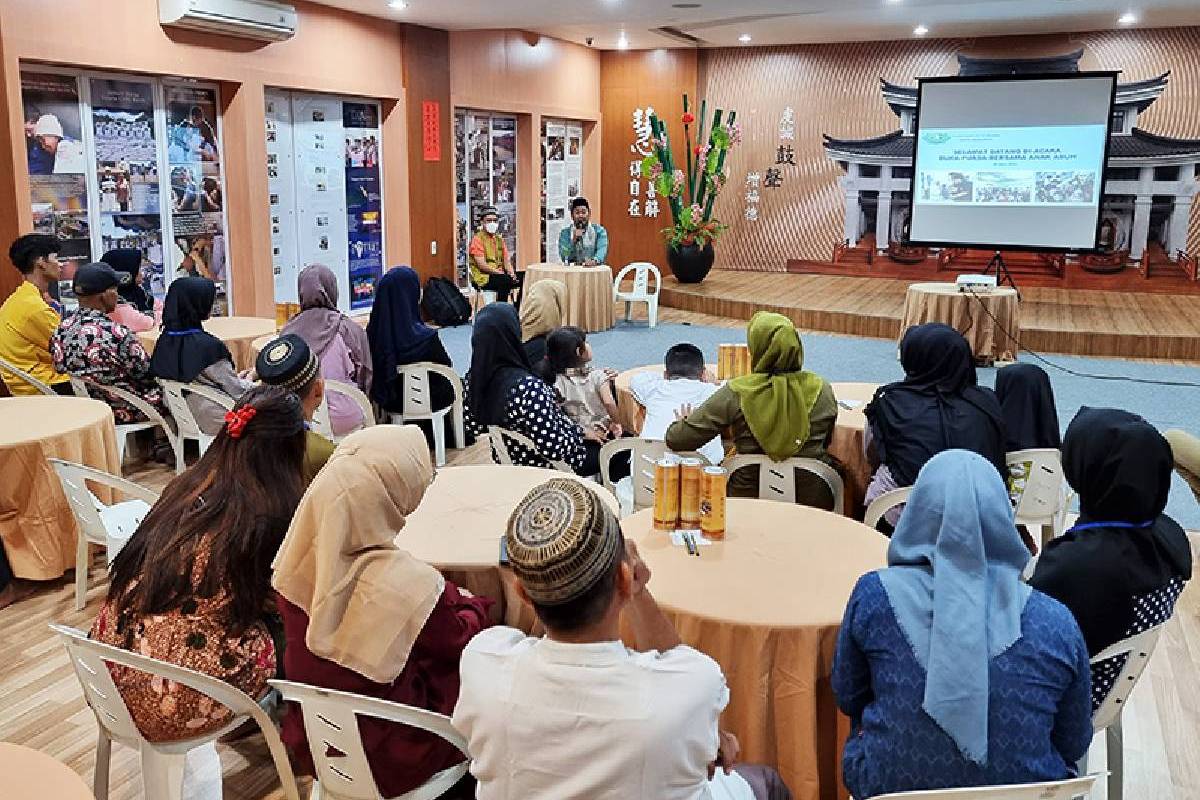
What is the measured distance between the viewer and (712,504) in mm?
2551

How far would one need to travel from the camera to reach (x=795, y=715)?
7.34ft

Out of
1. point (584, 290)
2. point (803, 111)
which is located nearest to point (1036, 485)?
point (584, 290)

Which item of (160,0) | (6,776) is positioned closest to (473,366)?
(6,776)

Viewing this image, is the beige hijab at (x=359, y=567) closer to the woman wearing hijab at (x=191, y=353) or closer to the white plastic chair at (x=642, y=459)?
the white plastic chair at (x=642, y=459)

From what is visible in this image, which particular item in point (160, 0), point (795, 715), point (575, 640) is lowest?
point (795, 715)

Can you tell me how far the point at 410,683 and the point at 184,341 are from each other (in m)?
3.27

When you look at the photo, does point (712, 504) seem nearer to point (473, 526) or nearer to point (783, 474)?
point (473, 526)

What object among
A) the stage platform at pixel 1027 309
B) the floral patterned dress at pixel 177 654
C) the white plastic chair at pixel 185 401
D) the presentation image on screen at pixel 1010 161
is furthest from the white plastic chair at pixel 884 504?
the presentation image on screen at pixel 1010 161

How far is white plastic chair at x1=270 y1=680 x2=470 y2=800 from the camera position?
179 centimetres

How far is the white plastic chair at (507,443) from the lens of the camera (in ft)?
12.7

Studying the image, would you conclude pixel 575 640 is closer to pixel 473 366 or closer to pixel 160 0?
pixel 473 366

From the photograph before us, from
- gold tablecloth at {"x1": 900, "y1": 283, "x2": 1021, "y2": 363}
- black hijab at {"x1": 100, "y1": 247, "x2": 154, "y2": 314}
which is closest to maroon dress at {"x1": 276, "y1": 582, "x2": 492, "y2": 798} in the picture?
black hijab at {"x1": 100, "y1": 247, "x2": 154, "y2": 314}

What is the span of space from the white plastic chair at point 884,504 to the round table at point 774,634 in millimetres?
661

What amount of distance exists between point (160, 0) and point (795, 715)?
6845mm
